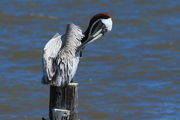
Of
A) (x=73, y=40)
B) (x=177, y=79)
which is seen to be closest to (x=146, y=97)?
(x=177, y=79)

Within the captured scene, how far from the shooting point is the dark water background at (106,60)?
11.1 metres

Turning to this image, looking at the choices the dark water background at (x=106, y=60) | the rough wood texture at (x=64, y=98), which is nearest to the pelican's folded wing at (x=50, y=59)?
the rough wood texture at (x=64, y=98)

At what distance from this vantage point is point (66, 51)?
6.89 m

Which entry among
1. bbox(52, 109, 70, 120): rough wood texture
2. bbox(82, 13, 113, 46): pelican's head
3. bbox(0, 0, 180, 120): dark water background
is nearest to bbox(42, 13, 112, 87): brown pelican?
bbox(82, 13, 113, 46): pelican's head

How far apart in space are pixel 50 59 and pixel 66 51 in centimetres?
21

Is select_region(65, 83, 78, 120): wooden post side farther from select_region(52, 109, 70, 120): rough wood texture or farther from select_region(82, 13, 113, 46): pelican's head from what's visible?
select_region(82, 13, 113, 46): pelican's head

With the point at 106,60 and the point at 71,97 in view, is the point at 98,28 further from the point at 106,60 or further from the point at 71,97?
the point at 106,60

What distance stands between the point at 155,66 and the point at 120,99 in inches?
67.4

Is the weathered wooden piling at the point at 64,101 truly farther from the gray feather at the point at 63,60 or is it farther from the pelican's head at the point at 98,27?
the pelican's head at the point at 98,27

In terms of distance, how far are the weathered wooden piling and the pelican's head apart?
64 cm

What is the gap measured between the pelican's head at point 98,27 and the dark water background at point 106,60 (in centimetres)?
361

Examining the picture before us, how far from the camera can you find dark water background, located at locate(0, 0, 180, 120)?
36.3 ft

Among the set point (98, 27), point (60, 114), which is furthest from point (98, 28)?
point (60, 114)

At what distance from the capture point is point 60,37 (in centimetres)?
708
